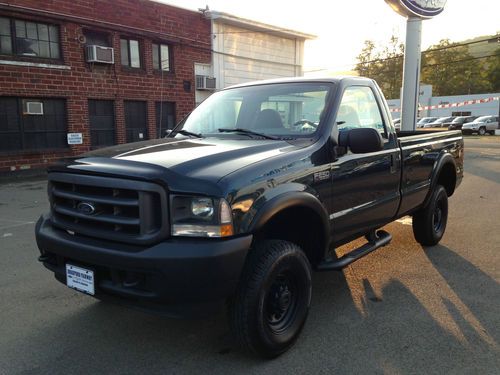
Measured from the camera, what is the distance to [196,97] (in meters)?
19.1

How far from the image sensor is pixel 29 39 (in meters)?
13.7

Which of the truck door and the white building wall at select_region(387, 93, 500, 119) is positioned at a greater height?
the white building wall at select_region(387, 93, 500, 119)

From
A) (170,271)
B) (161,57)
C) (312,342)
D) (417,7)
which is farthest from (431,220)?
(161,57)

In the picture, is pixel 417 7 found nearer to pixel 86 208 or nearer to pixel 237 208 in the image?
pixel 237 208

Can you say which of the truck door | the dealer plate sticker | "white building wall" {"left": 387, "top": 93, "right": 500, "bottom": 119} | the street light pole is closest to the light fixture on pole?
the street light pole

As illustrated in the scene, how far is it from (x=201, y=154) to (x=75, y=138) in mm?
13374

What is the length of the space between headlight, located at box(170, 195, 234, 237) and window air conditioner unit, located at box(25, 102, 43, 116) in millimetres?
13266

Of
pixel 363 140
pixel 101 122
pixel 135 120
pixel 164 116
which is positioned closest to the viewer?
pixel 363 140

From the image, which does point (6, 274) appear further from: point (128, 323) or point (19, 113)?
point (19, 113)

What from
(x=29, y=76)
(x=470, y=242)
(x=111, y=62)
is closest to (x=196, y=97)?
(x=111, y=62)

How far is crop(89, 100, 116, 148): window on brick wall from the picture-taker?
51.3 ft

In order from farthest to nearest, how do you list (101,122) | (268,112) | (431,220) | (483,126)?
(483,126)
(101,122)
(431,220)
(268,112)

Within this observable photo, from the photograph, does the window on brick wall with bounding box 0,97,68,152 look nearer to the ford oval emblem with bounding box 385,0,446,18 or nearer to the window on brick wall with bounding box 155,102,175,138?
the window on brick wall with bounding box 155,102,175,138

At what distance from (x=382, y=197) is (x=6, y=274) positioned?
12.7ft
